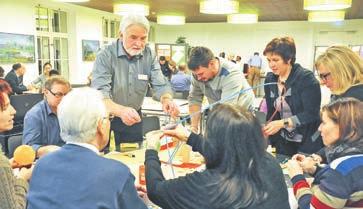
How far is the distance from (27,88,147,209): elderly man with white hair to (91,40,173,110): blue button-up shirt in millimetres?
1240

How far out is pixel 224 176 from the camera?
3.85ft

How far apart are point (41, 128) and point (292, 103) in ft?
5.49

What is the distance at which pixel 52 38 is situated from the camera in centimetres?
951

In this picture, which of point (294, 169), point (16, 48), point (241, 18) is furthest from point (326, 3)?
point (16, 48)

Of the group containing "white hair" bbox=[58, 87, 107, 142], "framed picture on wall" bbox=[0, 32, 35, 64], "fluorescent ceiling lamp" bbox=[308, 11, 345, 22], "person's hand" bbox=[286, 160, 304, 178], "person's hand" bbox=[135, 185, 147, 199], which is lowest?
"person's hand" bbox=[135, 185, 147, 199]

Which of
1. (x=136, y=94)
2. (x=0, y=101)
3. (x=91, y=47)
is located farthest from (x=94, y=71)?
(x=91, y=47)

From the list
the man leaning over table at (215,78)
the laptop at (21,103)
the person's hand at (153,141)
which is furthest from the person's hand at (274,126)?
the laptop at (21,103)

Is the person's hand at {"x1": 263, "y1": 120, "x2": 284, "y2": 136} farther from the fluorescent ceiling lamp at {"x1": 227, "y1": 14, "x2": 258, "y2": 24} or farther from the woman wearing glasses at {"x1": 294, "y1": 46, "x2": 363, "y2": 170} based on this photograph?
the fluorescent ceiling lamp at {"x1": 227, "y1": 14, "x2": 258, "y2": 24}

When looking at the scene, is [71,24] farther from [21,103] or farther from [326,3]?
[326,3]

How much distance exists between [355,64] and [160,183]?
140cm

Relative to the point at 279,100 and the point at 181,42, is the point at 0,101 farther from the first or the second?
the point at 181,42

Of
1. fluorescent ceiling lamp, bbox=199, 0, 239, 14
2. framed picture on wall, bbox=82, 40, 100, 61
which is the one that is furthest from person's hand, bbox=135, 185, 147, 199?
framed picture on wall, bbox=82, 40, 100, 61

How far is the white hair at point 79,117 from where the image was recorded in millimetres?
1266

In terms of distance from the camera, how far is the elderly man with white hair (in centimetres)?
111
